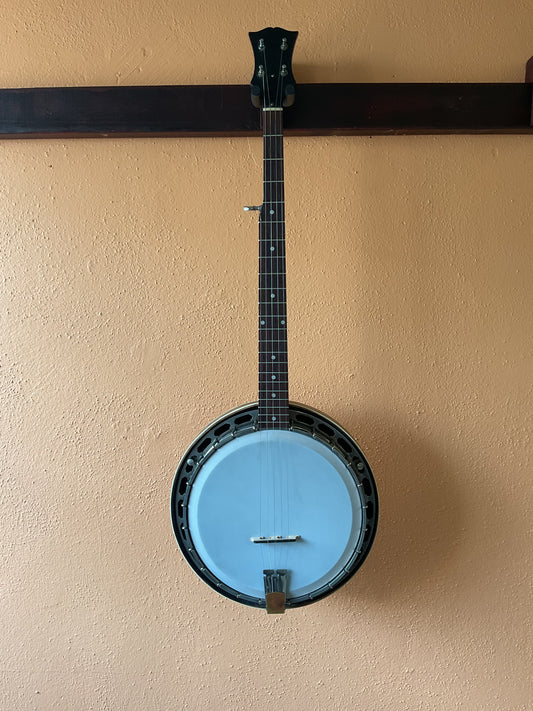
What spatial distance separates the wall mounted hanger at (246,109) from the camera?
100 centimetres

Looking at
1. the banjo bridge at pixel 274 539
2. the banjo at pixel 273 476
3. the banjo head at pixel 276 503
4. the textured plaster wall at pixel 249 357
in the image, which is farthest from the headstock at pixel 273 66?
the banjo bridge at pixel 274 539

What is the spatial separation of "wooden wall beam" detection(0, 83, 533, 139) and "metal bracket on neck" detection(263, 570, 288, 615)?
844 mm

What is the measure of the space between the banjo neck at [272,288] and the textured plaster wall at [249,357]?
0.13 meters

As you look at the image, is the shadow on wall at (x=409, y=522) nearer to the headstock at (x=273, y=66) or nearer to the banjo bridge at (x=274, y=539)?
the banjo bridge at (x=274, y=539)

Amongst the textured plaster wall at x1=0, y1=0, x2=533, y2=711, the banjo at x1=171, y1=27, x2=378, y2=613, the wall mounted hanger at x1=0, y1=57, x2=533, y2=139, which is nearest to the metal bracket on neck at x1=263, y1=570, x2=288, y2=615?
the banjo at x1=171, y1=27, x2=378, y2=613

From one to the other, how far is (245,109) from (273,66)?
4.2 inches

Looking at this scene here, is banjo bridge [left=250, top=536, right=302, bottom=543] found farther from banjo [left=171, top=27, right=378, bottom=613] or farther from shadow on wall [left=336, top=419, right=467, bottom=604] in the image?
shadow on wall [left=336, top=419, right=467, bottom=604]

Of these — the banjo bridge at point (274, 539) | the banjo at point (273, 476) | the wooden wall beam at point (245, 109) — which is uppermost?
the wooden wall beam at point (245, 109)

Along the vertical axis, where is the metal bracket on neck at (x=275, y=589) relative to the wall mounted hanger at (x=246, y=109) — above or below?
below

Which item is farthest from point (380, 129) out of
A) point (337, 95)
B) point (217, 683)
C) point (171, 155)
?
point (217, 683)

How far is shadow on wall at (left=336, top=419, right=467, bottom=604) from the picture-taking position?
1082 millimetres

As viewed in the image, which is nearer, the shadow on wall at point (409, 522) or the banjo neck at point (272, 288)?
the banjo neck at point (272, 288)

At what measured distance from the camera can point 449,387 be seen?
1073mm

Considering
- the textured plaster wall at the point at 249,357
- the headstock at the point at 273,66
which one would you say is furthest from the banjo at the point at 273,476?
the textured plaster wall at the point at 249,357
